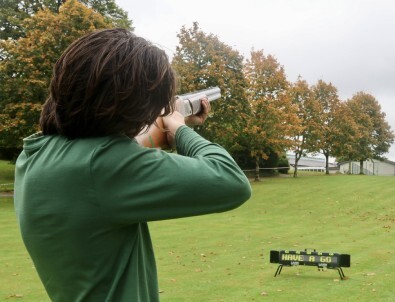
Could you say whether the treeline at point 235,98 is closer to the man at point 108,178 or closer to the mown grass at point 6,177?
the mown grass at point 6,177

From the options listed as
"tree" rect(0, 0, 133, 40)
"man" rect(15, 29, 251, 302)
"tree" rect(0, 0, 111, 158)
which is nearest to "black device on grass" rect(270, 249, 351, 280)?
"man" rect(15, 29, 251, 302)

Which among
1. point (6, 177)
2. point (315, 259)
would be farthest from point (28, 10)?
point (315, 259)

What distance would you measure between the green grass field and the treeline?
5.09 metres

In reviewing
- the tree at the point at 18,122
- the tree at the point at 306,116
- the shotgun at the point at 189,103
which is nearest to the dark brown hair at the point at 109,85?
the shotgun at the point at 189,103

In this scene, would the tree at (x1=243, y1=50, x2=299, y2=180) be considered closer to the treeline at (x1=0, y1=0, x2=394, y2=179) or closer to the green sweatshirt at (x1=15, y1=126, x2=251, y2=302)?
the treeline at (x1=0, y1=0, x2=394, y2=179)

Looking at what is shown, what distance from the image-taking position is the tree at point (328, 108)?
65.1 meters

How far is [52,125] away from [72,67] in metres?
0.24

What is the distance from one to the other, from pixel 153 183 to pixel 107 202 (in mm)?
159

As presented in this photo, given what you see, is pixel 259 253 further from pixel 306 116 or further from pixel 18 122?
pixel 306 116

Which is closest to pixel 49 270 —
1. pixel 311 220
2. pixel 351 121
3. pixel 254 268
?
pixel 254 268

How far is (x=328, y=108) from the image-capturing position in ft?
220

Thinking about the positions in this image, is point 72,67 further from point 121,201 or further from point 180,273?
point 180,273

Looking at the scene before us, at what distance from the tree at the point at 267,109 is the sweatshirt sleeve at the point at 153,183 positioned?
4670 centimetres

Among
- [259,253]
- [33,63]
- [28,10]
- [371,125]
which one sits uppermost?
[28,10]
